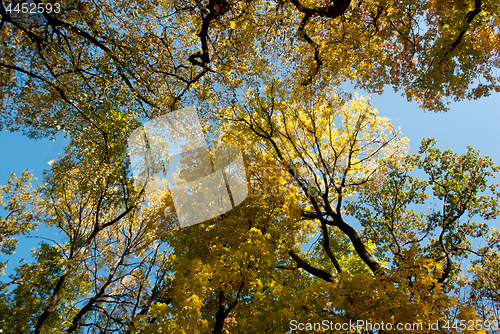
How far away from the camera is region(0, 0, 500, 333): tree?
13.7 ft

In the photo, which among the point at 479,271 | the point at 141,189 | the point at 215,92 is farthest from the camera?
the point at 479,271

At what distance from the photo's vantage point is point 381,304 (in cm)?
320

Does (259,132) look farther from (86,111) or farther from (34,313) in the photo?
(34,313)

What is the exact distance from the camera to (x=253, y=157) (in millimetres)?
7008

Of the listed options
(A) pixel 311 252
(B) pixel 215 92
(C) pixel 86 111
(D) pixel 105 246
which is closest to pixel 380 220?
(A) pixel 311 252

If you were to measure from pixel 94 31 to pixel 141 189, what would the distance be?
552 centimetres

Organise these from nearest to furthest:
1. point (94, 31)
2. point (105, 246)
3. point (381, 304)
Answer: point (381, 304) < point (94, 31) < point (105, 246)

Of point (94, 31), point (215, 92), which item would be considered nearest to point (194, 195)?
point (215, 92)

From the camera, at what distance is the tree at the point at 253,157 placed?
165 inches

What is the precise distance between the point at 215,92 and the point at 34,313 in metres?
8.93

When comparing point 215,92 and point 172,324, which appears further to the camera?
point 215,92

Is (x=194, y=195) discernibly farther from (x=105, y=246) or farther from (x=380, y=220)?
(x=380, y=220)

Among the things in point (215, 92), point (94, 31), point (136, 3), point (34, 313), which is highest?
point (136, 3)

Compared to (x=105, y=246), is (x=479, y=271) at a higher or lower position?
lower
